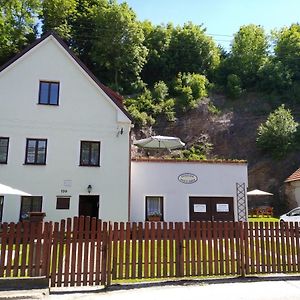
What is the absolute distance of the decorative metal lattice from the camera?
19.9 meters

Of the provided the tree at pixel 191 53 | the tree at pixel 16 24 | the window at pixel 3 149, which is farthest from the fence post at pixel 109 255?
the tree at pixel 191 53

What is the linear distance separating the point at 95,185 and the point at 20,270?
10.8m

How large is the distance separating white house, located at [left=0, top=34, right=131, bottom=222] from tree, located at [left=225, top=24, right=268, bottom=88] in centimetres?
3459

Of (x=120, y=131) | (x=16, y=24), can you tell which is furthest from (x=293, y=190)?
(x=16, y=24)

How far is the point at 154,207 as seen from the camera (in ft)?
64.7

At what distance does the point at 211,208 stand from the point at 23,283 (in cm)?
1391

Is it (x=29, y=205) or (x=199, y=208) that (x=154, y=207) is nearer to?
(x=199, y=208)

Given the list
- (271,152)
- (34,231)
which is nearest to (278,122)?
(271,152)

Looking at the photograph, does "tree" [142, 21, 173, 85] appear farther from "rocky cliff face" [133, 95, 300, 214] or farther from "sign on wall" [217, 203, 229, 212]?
"sign on wall" [217, 203, 229, 212]

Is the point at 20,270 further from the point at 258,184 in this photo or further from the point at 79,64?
the point at 258,184

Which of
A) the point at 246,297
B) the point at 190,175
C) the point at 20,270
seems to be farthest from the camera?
the point at 190,175

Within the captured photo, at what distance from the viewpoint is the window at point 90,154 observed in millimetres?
18828

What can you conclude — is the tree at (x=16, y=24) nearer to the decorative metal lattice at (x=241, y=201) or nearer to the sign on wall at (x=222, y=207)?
the sign on wall at (x=222, y=207)

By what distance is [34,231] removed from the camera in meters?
7.90
